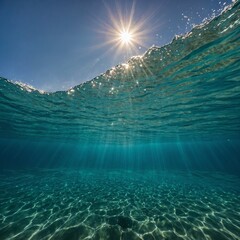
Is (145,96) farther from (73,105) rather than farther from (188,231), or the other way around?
(188,231)

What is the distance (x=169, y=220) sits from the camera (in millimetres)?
9047

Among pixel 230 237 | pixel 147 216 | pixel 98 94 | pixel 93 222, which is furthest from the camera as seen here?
pixel 98 94

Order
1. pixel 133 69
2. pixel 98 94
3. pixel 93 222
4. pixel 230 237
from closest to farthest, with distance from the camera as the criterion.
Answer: pixel 230 237 → pixel 93 222 → pixel 133 69 → pixel 98 94

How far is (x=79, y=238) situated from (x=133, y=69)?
10195mm

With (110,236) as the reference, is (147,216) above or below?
above

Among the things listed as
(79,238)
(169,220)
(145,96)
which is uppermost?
(145,96)

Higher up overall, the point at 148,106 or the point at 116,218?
the point at 148,106

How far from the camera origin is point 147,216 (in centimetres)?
954

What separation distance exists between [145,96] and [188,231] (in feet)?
36.5

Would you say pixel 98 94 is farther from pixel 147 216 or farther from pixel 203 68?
pixel 147 216

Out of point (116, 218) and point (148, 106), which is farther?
point (148, 106)

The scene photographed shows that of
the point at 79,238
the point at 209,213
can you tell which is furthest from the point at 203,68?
the point at 79,238

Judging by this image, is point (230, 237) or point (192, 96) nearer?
point (230, 237)


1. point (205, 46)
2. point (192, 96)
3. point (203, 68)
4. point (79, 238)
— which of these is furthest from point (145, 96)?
point (79, 238)
